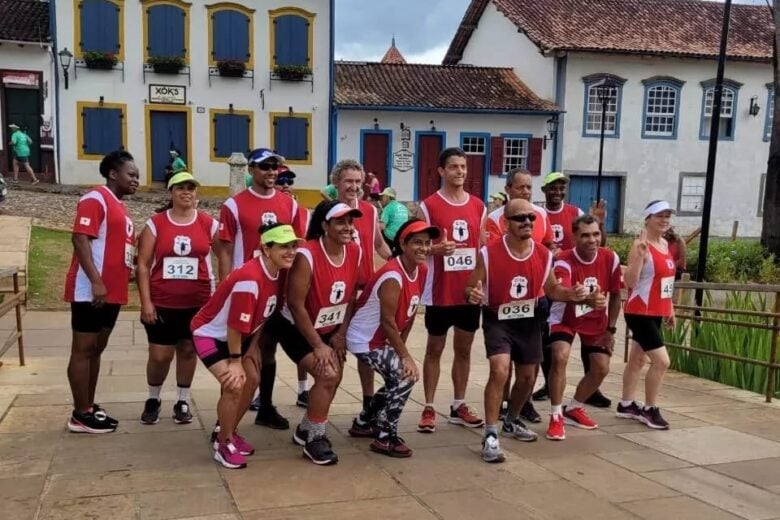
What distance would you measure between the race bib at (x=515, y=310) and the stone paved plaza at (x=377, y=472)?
893mm

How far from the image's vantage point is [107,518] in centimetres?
353

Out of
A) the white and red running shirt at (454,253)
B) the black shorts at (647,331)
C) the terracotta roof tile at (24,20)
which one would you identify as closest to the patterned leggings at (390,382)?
the white and red running shirt at (454,253)

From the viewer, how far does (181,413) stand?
5180 millimetres

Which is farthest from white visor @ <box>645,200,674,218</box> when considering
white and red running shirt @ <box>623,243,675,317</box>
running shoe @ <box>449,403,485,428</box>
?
running shoe @ <box>449,403,485,428</box>

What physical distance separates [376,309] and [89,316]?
1870 millimetres

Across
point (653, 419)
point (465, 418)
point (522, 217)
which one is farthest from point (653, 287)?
point (465, 418)

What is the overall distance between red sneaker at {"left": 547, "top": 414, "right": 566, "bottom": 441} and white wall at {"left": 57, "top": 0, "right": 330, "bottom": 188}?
61.8 feet

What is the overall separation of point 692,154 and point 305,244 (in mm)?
25368

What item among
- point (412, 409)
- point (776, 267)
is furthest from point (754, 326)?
point (776, 267)

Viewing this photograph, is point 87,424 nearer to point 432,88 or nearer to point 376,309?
point 376,309

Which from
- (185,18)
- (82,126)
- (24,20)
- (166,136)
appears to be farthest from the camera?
(166,136)

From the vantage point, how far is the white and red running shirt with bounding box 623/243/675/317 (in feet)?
18.5

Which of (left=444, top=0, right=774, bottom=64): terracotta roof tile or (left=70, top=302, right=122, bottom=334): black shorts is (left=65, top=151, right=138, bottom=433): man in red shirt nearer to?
(left=70, top=302, right=122, bottom=334): black shorts

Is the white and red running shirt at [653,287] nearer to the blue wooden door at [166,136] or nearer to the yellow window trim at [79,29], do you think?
the blue wooden door at [166,136]
